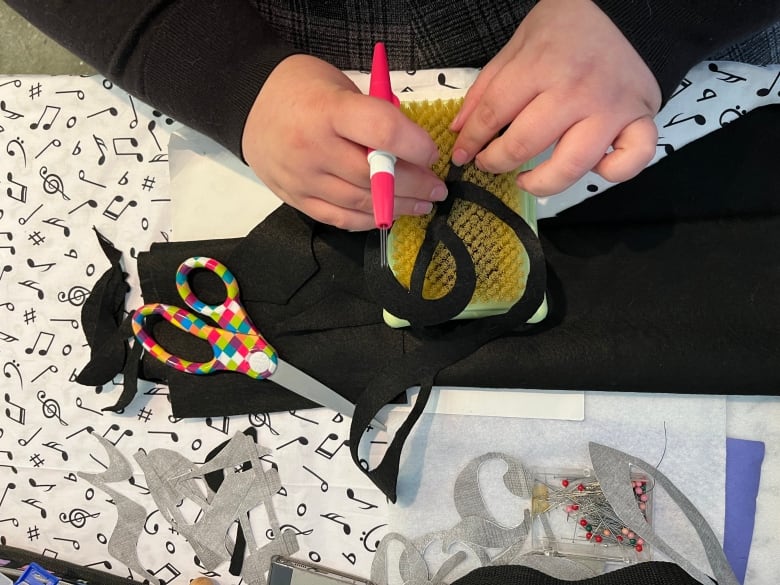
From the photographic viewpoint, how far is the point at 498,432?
477 millimetres

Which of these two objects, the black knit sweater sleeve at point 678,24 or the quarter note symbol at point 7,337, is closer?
the black knit sweater sleeve at point 678,24

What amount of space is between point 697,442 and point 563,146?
0.83 feet

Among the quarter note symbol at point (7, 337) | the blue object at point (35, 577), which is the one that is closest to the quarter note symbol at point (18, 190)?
the quarter note symbol at point (7, 337)

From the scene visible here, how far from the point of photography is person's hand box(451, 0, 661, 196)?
35 cm

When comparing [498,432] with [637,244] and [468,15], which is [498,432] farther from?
[468,15]

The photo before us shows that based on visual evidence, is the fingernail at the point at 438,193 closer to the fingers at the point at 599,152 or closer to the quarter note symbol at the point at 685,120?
the fingers at the point at 599,152

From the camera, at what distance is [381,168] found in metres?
0.33

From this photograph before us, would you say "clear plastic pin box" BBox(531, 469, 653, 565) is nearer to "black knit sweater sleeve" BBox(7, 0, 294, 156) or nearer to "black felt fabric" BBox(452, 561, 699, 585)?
"black felt fabric" BBox(452, 561, 699, 585)

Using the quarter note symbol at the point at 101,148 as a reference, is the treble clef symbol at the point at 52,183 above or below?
below

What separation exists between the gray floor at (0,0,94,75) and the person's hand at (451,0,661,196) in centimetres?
52

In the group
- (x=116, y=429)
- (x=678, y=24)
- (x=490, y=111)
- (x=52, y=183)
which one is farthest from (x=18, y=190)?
(x=678, y=24)

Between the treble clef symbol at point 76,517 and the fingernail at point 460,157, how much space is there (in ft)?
1.48

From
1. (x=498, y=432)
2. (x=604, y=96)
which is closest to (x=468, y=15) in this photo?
(x=604, y=96)

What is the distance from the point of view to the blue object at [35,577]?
0.52 metres
